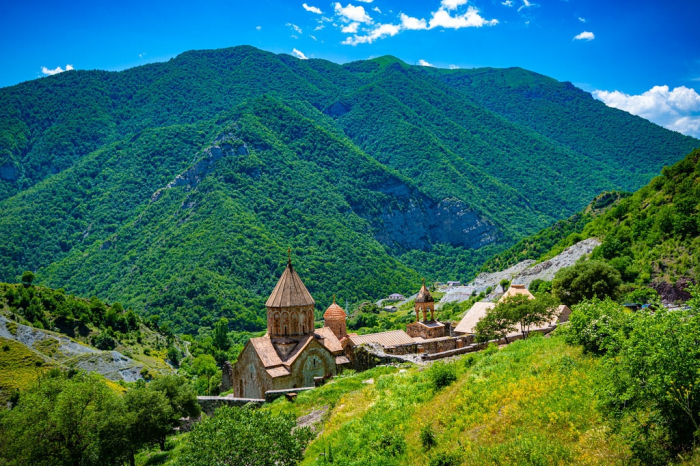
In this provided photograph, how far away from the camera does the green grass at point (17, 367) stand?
4100cm

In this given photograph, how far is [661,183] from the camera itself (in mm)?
54156

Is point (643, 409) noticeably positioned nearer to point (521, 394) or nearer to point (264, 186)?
point (521, 394)

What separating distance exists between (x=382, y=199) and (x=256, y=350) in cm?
14589

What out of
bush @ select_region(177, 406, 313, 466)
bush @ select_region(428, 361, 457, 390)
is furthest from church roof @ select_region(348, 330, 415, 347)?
bush @ select_region(177, 406, 313, 466)

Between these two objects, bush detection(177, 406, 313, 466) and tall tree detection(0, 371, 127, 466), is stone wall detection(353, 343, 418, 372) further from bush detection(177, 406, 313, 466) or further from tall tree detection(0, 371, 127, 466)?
tall tree detection(0, 371, 127, 466)

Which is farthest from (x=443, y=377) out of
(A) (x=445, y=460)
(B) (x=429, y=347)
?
(B) (x=429, y=347)

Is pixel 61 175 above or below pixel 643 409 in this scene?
above

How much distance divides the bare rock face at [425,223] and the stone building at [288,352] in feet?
435

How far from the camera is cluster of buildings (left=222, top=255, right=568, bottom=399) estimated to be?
2955 centimetres

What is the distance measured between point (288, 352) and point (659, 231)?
3684 cm

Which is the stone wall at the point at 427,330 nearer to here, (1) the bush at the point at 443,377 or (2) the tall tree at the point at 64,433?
(1) the bush at the point at 443,377

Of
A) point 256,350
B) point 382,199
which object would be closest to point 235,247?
point 382,199

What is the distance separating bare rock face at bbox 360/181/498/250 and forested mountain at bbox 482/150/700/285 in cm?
10629

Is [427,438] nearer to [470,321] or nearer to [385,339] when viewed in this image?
[385,339]
